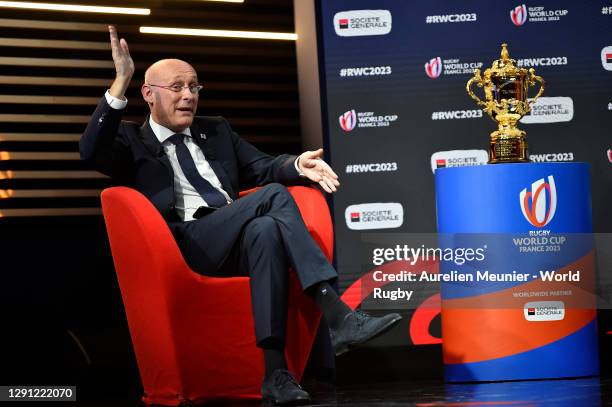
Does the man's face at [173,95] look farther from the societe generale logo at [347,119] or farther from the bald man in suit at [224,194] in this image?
the societe generale logo at [347,119]

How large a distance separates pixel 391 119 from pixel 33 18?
7.46 ft

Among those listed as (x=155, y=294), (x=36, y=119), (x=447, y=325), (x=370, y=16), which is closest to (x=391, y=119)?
(x=370, y=16)

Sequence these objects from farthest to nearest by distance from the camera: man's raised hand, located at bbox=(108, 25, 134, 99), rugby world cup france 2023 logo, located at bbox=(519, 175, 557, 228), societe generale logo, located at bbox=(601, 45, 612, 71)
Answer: societe generale logo, located at bbox=(601, 45, 612, 71), rugby world cup france 2023 logo, located at bbox=(519, 175, 557, 228), man's raised hand, located at bbox=(108, 25, 134, 99)

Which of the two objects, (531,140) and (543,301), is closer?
(543,301)

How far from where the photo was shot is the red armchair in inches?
124

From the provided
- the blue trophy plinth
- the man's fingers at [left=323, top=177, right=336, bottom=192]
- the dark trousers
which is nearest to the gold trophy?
the blue trophy plinth

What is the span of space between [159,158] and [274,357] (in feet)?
3.31

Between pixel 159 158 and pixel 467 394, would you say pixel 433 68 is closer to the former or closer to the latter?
pixel 159 158

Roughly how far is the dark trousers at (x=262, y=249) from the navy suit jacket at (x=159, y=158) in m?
0.23

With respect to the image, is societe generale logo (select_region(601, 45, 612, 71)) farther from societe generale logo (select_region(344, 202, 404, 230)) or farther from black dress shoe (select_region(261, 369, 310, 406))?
black dress shoe (select_region(261, 369, 310, 406))

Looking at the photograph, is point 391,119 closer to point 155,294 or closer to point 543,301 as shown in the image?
point 543,301

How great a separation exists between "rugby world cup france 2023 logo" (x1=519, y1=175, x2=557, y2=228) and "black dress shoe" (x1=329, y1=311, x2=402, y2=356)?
1.01m

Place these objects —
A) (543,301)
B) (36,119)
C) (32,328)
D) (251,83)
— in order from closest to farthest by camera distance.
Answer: (543,301) → (32,328) → (36,119) → (251,83)

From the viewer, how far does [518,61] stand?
4566 mm
